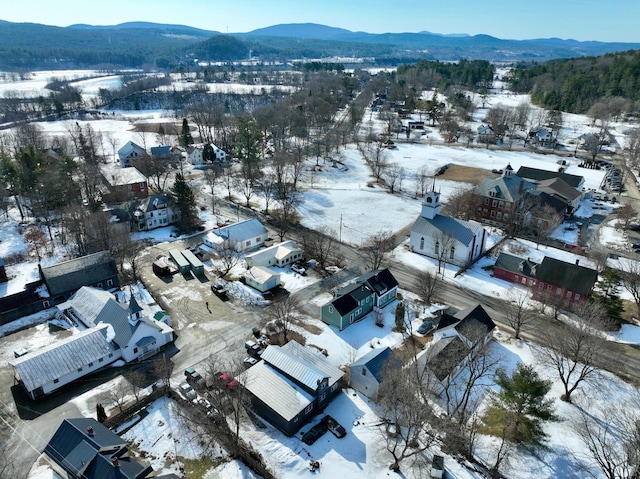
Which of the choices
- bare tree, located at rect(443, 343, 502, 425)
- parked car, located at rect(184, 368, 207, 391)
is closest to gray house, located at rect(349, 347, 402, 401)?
bare tree, located at rect(443, 343, 502, 425)

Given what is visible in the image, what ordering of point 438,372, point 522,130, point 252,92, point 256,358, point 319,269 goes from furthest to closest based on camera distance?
point 252,92
point 522,130
point 319,269
point 256,358
point 438,372

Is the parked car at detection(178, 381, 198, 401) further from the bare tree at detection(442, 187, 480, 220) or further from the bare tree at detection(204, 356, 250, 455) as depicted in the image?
the bare tree at detection(442, 187, 480, 220)

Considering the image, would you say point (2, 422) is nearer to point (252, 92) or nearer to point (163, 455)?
point (163, 455)

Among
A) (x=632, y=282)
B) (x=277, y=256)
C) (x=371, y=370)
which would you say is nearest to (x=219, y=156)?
(x=277, y=256)

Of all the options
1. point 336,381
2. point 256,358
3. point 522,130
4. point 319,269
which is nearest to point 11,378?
point 256,358

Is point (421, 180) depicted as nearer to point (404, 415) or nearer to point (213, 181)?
point (213, 181)

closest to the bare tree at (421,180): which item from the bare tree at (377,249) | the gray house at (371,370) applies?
the bare tree at (377,249)

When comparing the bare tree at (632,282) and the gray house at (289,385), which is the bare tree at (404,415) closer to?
the gray house at (289,385)
